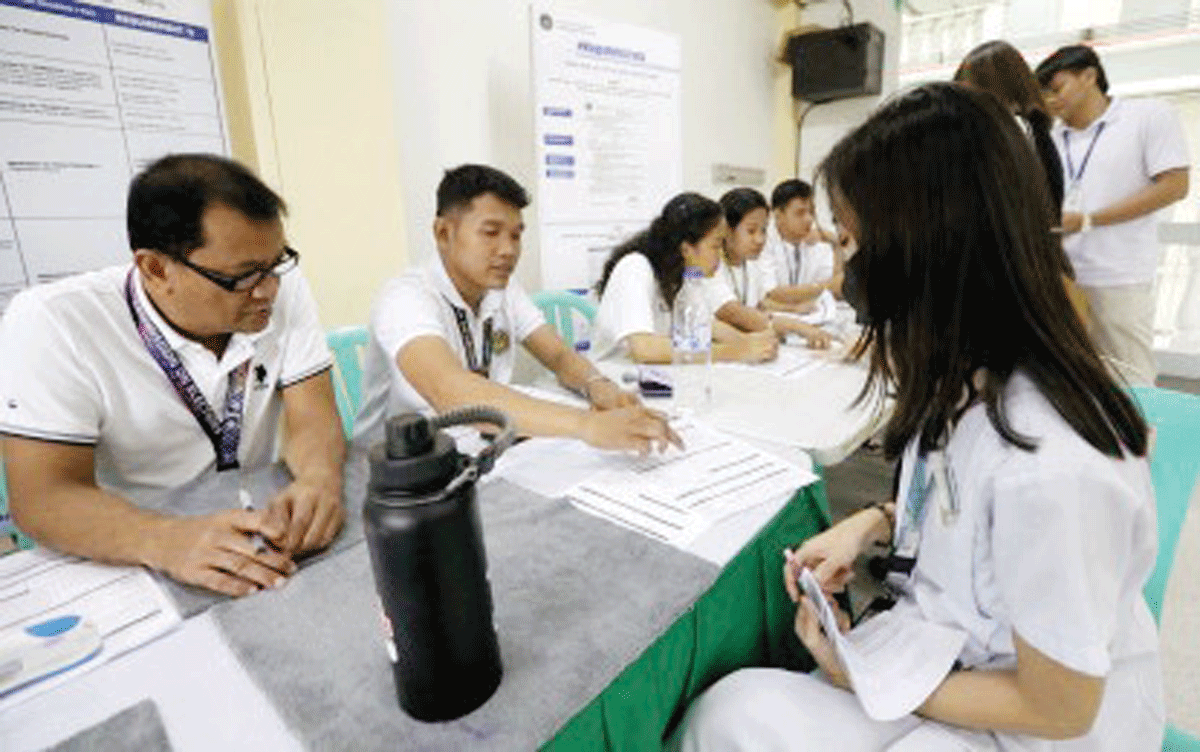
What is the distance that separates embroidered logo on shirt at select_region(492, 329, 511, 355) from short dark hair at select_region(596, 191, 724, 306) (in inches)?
24.5

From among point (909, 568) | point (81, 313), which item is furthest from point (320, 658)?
point (81, 313)

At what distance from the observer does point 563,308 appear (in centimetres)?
250

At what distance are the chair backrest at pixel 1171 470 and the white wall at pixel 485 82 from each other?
2.27m

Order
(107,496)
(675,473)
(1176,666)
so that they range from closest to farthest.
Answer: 1. (107,496)
2. (675,473)
3. (1176,666)

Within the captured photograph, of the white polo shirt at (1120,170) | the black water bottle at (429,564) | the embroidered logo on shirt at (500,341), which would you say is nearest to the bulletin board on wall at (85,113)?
the embroidered logo on shirt at (500,341)

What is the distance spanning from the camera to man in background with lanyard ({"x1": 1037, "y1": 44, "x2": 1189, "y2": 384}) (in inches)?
92.0

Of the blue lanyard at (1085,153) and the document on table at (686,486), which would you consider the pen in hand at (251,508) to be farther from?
the blue lanyard at (1085,153)

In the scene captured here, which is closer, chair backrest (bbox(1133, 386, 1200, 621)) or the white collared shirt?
the white collared shirt

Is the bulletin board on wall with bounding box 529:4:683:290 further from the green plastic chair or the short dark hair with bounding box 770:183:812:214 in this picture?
the green plastic chair

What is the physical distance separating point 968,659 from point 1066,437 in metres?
0.30

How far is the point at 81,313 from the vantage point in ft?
3.47

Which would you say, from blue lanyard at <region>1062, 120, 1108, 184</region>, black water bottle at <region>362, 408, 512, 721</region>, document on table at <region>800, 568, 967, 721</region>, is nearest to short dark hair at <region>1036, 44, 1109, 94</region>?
blue lanyard at <region>1062, 120, 1108, 184</region>

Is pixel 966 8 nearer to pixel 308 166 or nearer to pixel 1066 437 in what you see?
pixel 308 166

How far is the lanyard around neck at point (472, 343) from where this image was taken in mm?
1653
